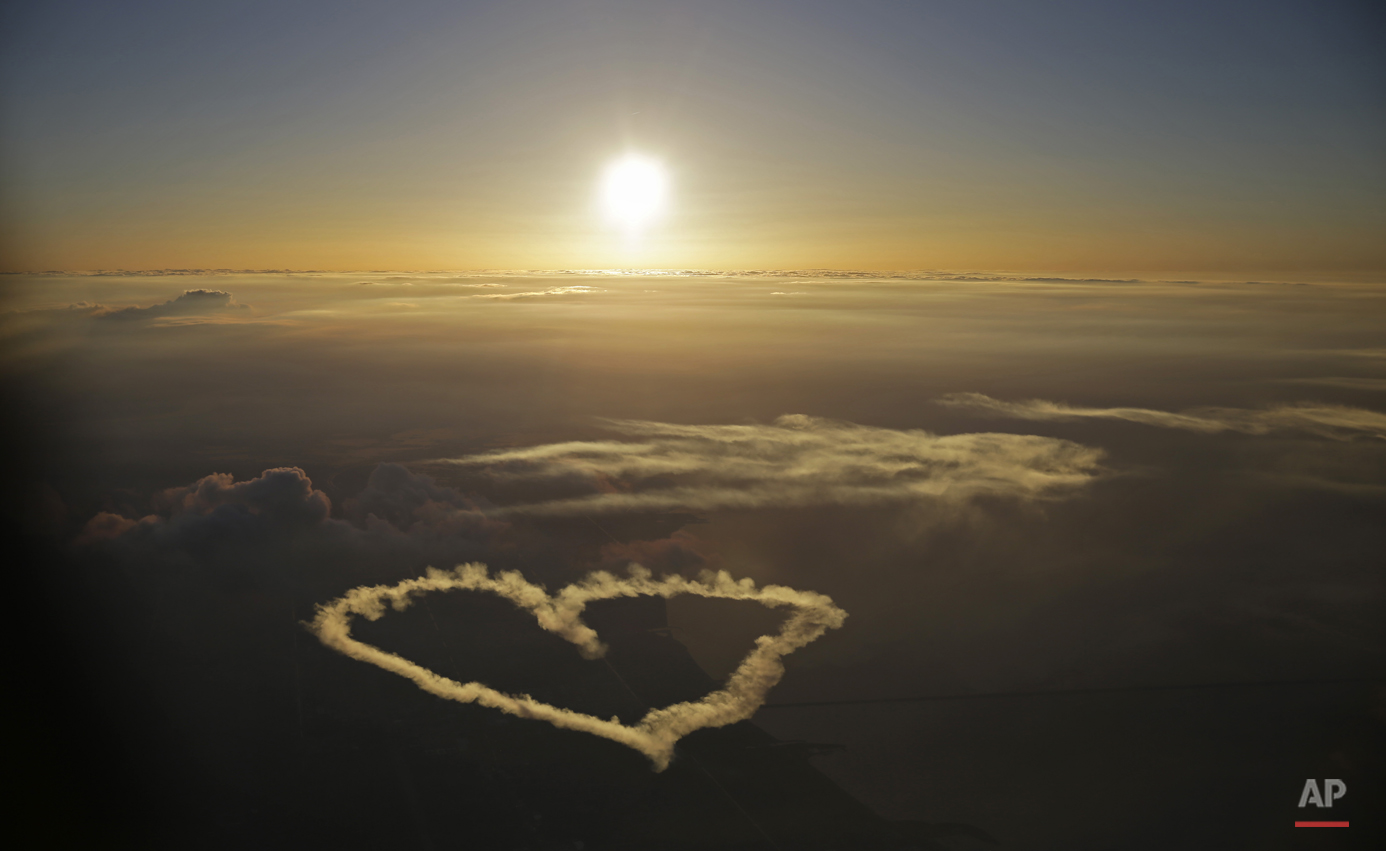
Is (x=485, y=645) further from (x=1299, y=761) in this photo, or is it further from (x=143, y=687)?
(x=1299, y=761)

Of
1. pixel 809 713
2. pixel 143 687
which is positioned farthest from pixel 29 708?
pixel 809 713

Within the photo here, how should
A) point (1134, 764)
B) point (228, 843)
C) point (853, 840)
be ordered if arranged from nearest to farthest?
point (228, 843), point (853, 840), point (1134, 764)

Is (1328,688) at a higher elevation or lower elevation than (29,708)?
lower

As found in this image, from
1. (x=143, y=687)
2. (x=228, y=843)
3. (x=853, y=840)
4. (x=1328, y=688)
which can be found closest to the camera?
(x=228, y=843)

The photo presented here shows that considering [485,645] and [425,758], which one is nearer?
[425,758]

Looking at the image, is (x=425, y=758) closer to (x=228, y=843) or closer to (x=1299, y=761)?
(x=228, y=843)

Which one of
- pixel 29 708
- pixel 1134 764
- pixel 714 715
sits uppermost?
pixel 29 708

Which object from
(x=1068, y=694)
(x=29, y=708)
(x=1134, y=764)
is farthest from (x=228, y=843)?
(x=1068, y=694)
